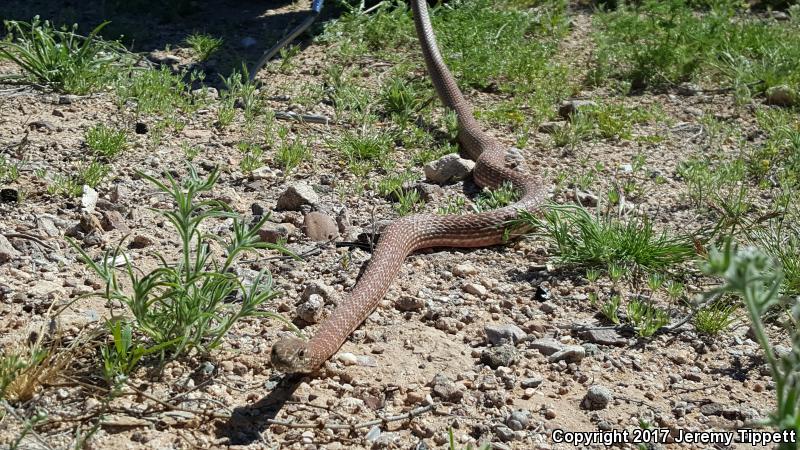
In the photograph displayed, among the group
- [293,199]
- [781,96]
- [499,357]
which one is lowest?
[499,357]

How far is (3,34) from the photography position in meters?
8.03

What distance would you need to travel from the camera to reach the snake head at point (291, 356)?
3819mm

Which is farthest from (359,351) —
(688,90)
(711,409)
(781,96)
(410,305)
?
(781,96)

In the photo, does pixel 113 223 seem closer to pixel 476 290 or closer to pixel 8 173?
pixel 8 173

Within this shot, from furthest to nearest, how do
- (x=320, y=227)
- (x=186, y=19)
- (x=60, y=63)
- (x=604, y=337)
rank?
(x=186, y=19) < (x=60, y=63) < (x=320, y=227) < (x=604, y=337)

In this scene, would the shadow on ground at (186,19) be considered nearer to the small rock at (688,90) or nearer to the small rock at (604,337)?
the small rock at (688,90)

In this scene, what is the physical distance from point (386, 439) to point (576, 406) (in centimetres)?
90

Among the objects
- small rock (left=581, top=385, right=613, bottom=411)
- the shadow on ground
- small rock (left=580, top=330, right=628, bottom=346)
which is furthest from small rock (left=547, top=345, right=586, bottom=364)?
the shadow on ground

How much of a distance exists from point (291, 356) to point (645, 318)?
1882 mm

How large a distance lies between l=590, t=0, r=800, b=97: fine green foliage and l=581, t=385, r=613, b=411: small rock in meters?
4.64

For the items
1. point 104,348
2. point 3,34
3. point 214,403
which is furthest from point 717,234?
point 3,34

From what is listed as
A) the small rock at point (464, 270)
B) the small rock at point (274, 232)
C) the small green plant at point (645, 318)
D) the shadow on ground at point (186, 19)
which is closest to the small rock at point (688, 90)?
the shadow on ground at point (186, 19)

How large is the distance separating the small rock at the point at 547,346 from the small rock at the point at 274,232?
1584 mm

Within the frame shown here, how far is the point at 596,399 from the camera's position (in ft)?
13.1
